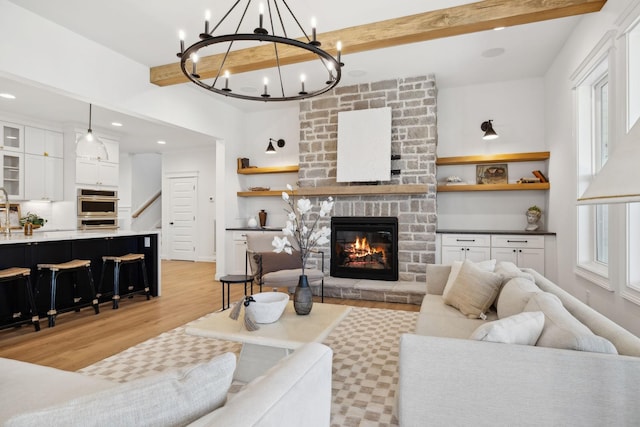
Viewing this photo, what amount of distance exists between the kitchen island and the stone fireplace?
234 cm

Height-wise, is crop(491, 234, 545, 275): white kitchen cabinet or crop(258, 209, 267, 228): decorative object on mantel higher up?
crop(258, 209, 267, 228): decorative object on mantel

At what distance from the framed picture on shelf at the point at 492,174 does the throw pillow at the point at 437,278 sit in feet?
8.27

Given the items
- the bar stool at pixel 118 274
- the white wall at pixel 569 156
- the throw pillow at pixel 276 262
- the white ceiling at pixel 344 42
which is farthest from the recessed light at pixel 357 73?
the bar stool at pixel 118 274

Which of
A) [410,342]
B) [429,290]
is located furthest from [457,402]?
[429,290]

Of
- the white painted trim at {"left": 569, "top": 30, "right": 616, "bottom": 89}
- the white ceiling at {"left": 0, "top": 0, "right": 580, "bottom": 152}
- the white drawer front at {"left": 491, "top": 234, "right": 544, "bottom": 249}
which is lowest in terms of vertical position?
the white drawer front at {"left": 491, "top": 234, "right": 544, "bottom": 249}

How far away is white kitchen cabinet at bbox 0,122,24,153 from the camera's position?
5.82 m

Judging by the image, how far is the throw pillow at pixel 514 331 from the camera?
1.49 metres

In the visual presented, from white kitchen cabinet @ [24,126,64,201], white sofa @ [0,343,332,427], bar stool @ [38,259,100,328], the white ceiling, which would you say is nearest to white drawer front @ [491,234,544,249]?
the white ceiling

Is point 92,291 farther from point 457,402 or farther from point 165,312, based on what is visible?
point 457,402

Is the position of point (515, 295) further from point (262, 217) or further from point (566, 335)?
point (262, 217)

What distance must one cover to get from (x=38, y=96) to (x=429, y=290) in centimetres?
A: 557

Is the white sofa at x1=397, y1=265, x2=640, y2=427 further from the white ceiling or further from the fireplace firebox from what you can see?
the fireplace firebox

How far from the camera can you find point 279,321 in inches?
97.4

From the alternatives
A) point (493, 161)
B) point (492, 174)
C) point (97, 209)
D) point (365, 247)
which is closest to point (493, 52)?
point (493, 161)
